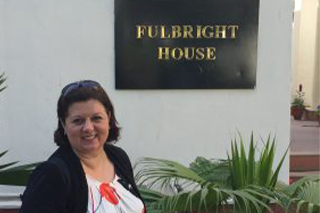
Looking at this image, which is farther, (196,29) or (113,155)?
(196,29)

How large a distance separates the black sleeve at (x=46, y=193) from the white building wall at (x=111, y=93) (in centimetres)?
278

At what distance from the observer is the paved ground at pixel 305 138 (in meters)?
6.63

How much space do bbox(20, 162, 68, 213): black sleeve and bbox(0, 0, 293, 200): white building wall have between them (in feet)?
9.13

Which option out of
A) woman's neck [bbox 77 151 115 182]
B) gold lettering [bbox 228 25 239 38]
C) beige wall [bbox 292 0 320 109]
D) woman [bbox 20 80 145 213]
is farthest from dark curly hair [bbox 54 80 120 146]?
beige wall [bbox 292 0 320 109]

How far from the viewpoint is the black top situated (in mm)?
1753

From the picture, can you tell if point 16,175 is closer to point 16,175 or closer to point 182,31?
point 16,175

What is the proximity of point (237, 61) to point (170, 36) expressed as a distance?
2.25ft

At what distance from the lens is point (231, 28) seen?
4.57 m

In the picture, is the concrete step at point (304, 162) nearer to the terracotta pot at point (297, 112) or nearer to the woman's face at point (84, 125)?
the woman's face at point (84, 125)

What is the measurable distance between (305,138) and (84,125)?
6.58 metres

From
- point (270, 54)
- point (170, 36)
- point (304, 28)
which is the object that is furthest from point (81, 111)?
point (304, 28)

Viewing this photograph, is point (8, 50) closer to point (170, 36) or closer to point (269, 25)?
point (170, 36)

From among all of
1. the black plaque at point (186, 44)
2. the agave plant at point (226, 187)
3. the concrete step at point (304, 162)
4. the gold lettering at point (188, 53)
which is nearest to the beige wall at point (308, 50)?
the concrete step at point (304, 162)

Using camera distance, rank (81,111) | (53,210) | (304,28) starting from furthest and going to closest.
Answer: (304,28) → (81,111) → (53,210)
